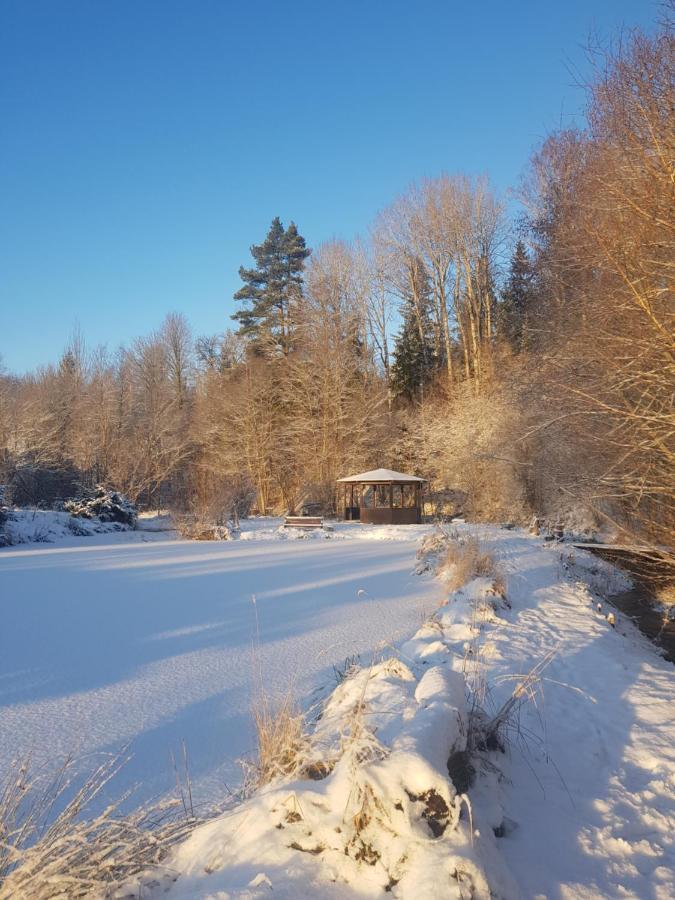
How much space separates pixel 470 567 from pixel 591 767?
515cm

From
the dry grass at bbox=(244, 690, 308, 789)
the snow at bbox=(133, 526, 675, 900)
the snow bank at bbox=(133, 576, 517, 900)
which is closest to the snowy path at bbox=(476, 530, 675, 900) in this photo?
the snow at bbox=(133, 526, 675, 900)

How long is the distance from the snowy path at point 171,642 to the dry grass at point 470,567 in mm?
403

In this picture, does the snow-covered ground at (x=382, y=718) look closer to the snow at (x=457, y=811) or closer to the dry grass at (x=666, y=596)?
the snow at (x=457, y=811)

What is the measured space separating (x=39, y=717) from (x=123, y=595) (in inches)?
186

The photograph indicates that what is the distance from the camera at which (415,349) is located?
1129 inches

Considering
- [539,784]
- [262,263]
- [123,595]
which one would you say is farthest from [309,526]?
[262,263]

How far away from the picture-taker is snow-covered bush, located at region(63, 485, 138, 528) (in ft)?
63.8

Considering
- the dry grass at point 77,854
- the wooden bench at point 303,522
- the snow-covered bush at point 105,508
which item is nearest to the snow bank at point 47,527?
the snow-covered bush at point 105,508

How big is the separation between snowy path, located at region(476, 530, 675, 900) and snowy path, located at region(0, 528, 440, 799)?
56.3 inches

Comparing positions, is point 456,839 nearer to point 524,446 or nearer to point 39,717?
point 39,717

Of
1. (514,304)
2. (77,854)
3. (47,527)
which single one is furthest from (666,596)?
(514,304)

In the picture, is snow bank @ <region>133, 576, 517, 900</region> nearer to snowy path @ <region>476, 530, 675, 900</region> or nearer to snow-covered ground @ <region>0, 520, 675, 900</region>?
snow-covered ground @ <region>0, 520, 675, 900</region>

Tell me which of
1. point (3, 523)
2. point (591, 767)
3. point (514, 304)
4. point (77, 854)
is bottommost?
point (591, 767)

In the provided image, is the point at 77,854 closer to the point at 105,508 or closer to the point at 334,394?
the point at 105,508
